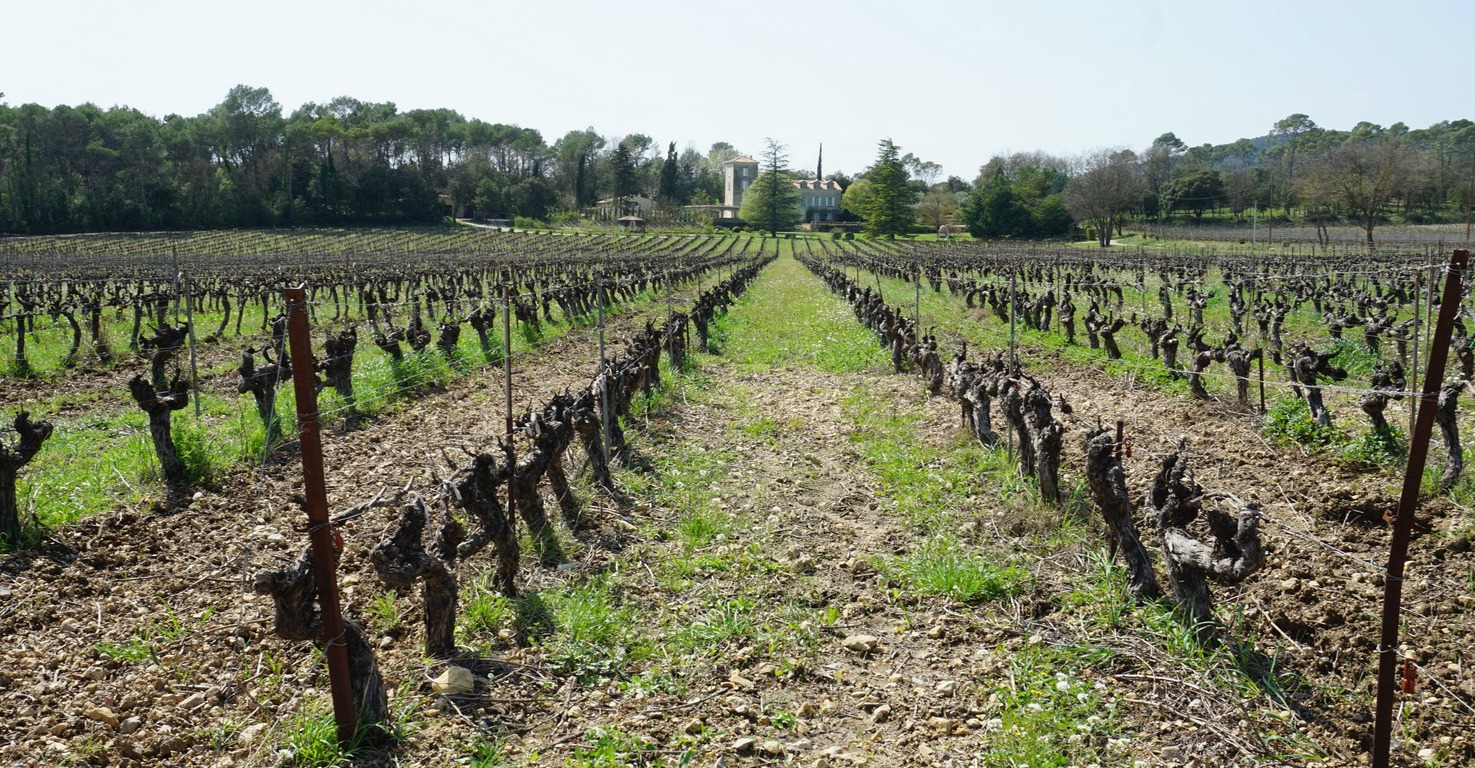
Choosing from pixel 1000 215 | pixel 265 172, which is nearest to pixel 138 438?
pixel 1000 215

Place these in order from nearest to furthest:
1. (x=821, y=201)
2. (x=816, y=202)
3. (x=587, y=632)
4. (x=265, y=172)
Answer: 1. (x=587, y=632)
2. (x=265, y=172)
3. (x=816, y=202)
4. (x=821, y=201)

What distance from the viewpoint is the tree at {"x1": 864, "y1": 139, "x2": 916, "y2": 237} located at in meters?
93.8

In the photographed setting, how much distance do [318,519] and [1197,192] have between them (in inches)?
3719

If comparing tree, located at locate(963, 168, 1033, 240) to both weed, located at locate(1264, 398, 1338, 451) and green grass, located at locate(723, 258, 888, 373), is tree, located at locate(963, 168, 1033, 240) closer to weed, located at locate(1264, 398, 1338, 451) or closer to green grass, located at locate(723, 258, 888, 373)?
green grass, located at locate(723, 258, 888, 373)

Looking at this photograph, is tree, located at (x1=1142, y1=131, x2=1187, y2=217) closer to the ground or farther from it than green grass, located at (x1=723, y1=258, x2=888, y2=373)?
farther from it

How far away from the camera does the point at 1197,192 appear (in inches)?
3319

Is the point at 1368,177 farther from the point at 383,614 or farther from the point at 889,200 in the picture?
the point at 383,614

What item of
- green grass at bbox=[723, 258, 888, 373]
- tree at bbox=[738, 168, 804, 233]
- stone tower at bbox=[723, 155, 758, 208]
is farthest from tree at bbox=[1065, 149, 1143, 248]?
stone tower at bbox=[723, 155, 758, 208]

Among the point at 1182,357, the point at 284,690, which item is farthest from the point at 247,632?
the point at 1182,357

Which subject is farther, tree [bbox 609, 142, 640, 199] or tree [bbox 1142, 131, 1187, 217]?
tree [bbox 609, 142, 640, 199]

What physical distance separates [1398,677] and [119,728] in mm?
5982

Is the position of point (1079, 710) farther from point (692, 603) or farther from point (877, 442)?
point (877, 442)

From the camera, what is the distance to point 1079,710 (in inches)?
164

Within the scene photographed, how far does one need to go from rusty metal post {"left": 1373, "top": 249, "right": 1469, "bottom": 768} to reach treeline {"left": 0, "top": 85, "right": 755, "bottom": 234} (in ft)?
326
